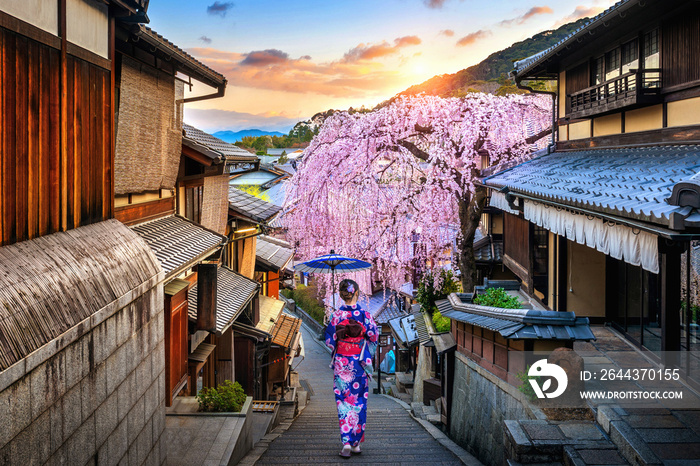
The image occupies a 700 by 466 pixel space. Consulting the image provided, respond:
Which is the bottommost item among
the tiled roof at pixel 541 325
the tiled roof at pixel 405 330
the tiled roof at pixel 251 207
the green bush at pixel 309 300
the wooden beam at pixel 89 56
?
the green bush at pixel 309 300

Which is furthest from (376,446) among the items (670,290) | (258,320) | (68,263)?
(258,320)

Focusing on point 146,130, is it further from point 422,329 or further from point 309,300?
point 309,300

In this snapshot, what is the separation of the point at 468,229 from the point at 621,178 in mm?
7284

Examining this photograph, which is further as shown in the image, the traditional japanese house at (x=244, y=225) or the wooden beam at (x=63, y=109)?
Result: the traditional japanese house at (x=244, y=225)

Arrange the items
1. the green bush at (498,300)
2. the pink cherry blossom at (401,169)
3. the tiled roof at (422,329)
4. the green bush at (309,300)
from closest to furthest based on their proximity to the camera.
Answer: the green bush at (498,300)
the pink cherry blossom at (401,169)
the tiled roof at (422,329)
the green bush at (309,300)

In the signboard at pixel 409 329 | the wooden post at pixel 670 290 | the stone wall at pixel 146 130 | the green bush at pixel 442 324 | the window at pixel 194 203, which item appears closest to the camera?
the wooden post at pixel 670 290

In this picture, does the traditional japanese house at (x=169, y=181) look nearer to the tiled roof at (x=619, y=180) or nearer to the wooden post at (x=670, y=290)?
the tiled roof at (x=619, y=180)

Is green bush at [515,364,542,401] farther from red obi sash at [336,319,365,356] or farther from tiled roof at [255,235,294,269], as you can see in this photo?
tiled roof at [255,235,294,269]

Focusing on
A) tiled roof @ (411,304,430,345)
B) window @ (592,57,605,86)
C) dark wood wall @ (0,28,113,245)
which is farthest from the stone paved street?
window @ (592,57,605,86)

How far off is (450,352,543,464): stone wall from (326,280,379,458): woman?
7.26 ft

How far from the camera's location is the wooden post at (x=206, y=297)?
10.2 m

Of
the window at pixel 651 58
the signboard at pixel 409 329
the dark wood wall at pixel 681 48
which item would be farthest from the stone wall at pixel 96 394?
the signboard at pixel 409 329

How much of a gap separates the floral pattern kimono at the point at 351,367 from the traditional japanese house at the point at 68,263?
2845 mm

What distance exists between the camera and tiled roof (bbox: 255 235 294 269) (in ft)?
69.3
